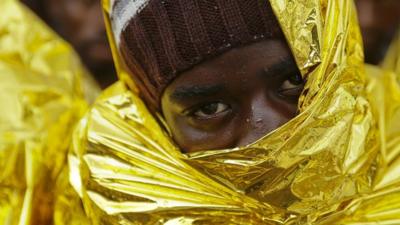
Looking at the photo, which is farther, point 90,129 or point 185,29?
point 90,129

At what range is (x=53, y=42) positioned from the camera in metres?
1.69

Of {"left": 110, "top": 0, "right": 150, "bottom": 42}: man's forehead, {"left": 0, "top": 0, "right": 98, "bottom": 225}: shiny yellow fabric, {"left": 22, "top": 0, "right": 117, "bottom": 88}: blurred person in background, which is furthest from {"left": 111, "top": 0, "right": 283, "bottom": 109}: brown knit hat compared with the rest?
{"left": 22, "top": 0, "right": 117, "bottom": 88}: blurred person in background

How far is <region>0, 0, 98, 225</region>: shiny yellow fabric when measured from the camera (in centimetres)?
139

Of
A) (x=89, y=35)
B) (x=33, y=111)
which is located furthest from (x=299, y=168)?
(x=89, y=35)

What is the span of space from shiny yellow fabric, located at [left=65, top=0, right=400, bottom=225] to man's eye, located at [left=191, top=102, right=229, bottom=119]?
6 cm

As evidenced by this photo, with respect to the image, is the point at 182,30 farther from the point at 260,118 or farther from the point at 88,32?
the point at 88,32

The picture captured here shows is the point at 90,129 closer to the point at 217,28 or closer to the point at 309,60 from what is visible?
the point at 217,28

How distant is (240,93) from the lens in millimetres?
1156

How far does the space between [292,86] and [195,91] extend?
0.15 m

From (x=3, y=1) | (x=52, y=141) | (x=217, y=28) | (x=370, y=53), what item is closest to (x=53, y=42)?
(x=3, y=1)

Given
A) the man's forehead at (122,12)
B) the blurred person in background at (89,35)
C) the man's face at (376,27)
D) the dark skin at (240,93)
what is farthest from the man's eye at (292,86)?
the blurred person in background at (89,35)

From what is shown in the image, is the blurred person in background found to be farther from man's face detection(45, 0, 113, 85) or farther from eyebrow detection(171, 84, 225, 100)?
eyebrow detection(171, 84, 225, 100)

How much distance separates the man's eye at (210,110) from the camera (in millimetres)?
1183

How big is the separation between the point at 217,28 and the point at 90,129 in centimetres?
31
